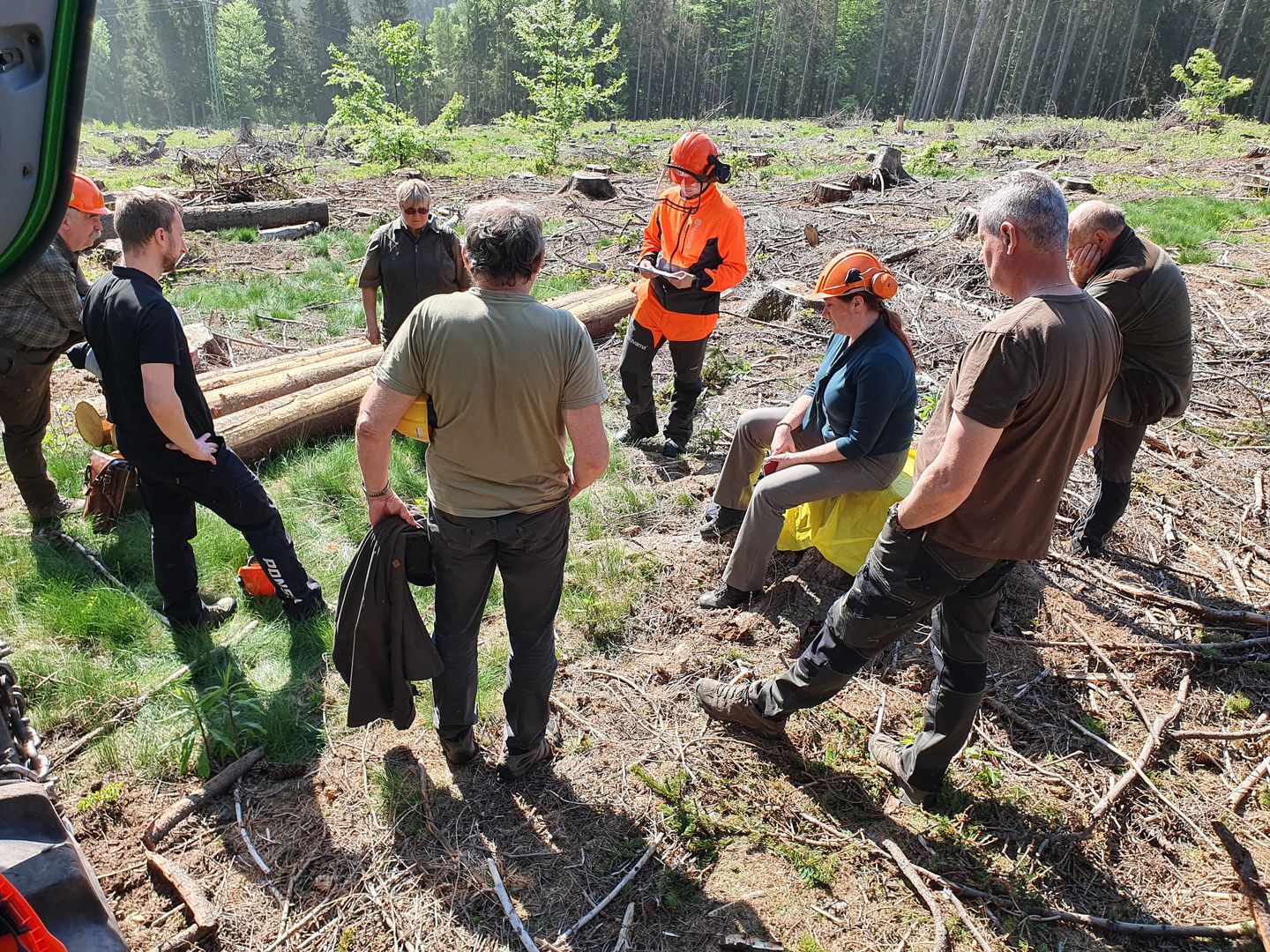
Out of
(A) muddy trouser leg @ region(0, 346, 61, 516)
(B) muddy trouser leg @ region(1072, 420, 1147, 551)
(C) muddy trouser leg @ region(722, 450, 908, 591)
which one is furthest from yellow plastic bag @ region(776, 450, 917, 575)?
(A) muddy trouser leg @ region(0, 346, 61, 516)

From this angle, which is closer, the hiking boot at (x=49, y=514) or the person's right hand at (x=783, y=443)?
the person's right hand at (x=783, y=443)

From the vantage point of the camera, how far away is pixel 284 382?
5.96 metres

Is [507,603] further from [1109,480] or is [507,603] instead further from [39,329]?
[1109,480]

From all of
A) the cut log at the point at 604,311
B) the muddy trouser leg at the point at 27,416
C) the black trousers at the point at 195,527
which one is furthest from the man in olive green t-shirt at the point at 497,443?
the cut log at the point at 604,311

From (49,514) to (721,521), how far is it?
4.25 meters

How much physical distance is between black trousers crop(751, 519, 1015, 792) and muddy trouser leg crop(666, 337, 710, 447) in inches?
123

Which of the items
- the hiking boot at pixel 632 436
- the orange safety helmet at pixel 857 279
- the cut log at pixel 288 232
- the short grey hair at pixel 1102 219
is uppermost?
the short grey hair at pixel 1102 219

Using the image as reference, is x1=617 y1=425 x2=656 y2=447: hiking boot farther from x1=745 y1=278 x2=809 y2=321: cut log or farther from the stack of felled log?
x1=745 y1=278 x2=809 y2=321: cut log

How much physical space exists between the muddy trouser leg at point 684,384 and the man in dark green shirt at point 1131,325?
255 centimetres

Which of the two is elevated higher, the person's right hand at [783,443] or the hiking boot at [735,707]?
the person's right hand at [783,443]

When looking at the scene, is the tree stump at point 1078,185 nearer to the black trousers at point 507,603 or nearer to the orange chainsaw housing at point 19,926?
the black trousers at point 507,603

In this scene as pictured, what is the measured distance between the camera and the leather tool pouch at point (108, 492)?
4555mm

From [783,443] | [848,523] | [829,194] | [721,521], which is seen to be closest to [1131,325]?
[848,523]

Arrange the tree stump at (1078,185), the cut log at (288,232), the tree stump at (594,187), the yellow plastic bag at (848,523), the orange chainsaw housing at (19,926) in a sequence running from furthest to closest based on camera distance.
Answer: the tree stump at (594,187)
the tree stump at (1078,185)
the cut log at (288,232)
the yellow plastic bag at (848,523)
the orange chainsaw housing at (19,926)
